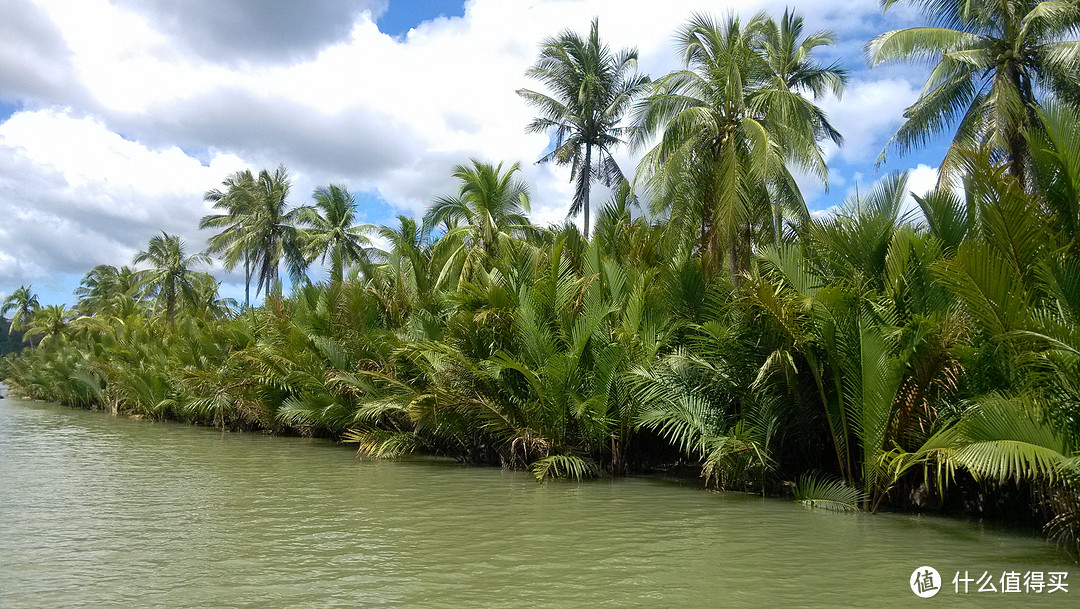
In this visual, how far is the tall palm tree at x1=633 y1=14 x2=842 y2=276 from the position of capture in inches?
516

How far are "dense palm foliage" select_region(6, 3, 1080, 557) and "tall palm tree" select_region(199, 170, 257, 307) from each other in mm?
18388

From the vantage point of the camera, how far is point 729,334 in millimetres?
9914

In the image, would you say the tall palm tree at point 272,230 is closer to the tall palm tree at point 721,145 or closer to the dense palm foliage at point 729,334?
the dense palm foliage at point 729,334

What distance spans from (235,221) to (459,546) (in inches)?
1547

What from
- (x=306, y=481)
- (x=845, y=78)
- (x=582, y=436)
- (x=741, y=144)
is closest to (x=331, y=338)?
(x=306, y=481)

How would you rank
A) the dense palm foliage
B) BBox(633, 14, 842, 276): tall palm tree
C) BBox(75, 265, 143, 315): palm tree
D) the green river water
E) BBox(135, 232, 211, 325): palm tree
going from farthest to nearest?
BBox(75, 265, 143, 315): palm tree < BBox(135, 232, 211, 325): palm tree < BBox(633, 14, 842, 276): tall palm tree < the dense palm foliage < the green river water

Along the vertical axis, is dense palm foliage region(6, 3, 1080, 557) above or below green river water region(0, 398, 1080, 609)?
above

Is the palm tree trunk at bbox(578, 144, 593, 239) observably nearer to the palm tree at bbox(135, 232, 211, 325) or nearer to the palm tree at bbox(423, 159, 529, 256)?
the palm tree at bbox(423, 159, 529, 256)

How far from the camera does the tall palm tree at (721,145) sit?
13.1 meters

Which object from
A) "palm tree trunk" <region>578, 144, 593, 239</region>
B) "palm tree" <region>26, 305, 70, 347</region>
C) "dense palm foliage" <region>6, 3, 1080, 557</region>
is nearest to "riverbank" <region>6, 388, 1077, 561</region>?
"dense palm foliage" <region>6, 3, 1080, 557</region>

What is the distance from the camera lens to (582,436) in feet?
40.4

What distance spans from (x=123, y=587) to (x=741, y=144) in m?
12.1

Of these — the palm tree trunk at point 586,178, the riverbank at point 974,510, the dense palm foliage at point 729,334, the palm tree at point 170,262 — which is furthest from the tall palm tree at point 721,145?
the palm tree at point 170,262

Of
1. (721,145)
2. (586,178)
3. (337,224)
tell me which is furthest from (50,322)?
(721,145)
